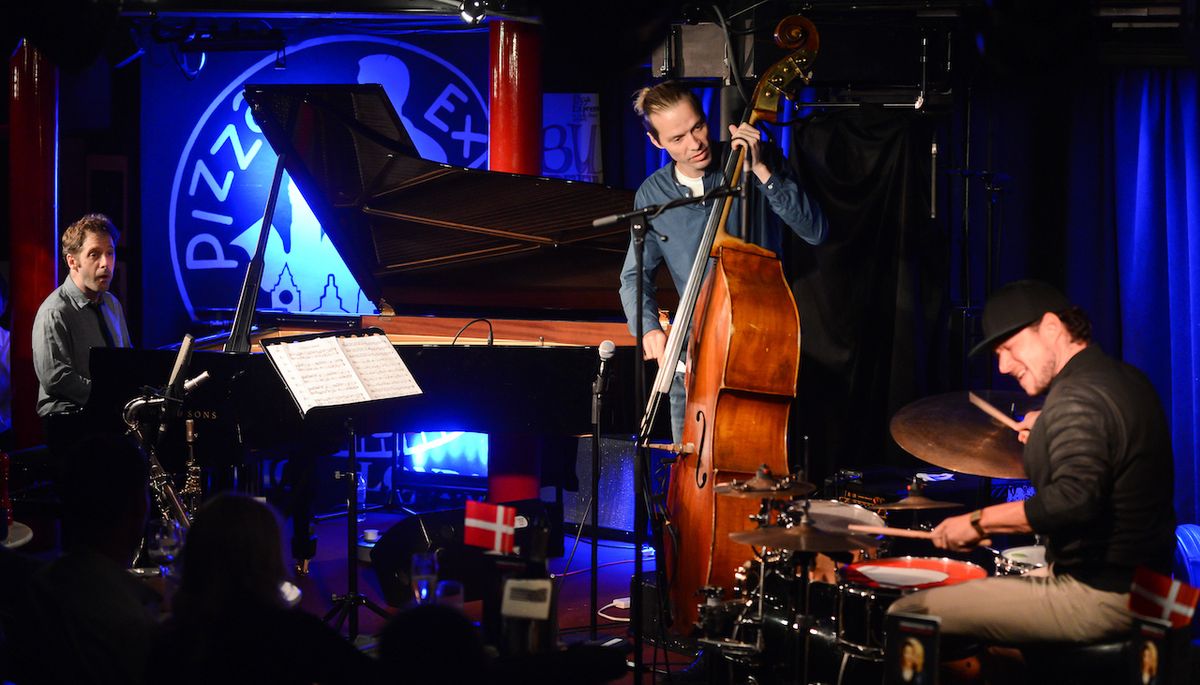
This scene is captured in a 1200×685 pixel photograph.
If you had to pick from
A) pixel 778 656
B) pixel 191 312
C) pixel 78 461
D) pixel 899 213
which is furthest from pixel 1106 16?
pixel 191 312

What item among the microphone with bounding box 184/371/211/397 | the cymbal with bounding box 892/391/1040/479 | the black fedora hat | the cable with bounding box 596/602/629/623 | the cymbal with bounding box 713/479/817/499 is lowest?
the cable with bounding box 596/602/629/623

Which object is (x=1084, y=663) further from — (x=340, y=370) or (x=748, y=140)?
(x=340, y=370)

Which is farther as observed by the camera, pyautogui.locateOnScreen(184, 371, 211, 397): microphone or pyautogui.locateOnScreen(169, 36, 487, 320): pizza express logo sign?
pyautogui.locateOnScreen(169, 36, 487, 320): pizza express logo sign

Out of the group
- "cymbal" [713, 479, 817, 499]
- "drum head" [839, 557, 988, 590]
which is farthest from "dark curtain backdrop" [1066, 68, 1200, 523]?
"cymbal" [713, 479, 817, 499]

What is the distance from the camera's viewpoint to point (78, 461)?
283 centimetres

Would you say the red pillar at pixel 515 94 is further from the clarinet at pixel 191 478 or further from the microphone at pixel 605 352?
the microphone at pixel 605 352

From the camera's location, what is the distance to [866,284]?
619 cm

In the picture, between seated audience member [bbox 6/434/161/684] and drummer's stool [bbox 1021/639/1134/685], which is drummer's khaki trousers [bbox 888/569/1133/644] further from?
seated audience member [bbox 6/434/161/684]

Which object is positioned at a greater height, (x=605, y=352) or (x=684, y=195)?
(x=684, y=195)

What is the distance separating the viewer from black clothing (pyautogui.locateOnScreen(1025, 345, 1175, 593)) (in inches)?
126

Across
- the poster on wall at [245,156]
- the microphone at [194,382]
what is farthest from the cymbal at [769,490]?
the poster on wall at [245,156]

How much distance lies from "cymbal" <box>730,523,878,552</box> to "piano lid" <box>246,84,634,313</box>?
98.1 inches

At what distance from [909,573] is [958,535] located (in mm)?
554

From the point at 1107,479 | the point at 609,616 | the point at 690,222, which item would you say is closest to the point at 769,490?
the point at 1107,479
